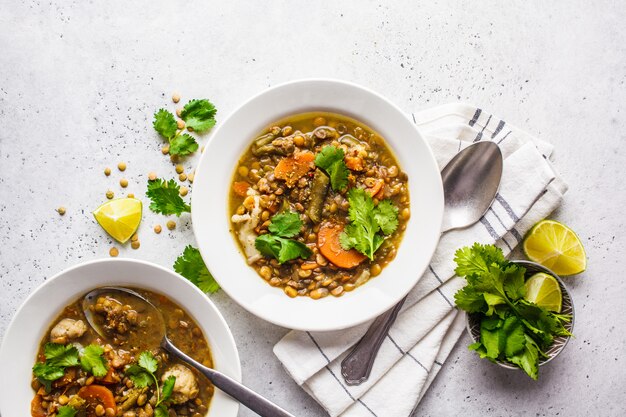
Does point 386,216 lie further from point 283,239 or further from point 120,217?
point 120,217

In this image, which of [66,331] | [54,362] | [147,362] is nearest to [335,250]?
[147,362]

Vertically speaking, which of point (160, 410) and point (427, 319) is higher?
point (427, 319)

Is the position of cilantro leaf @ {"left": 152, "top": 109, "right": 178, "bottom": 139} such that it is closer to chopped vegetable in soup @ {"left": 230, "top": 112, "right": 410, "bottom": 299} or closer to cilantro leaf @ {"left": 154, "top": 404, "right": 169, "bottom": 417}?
chopped vegetable in soup @ {"left": 230, "top": 112, "right": 410, "bottom": 299}

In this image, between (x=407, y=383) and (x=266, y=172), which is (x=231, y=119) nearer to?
(x=266, y=172)

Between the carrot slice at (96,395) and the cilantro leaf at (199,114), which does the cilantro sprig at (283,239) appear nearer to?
the cilantro leaf at (199,114)

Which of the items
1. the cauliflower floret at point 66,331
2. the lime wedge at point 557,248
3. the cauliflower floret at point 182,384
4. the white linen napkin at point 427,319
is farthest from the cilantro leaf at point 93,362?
the lime wedge at point 557,248
